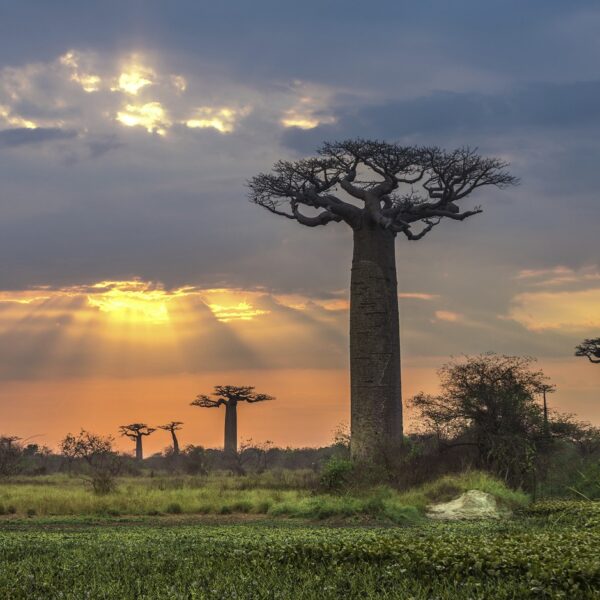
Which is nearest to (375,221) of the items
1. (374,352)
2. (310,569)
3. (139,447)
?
(374,352)

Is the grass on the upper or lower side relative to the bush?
lower

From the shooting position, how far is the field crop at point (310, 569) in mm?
7406

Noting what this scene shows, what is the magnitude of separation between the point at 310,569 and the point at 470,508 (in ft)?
33.7

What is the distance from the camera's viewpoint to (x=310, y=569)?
856cm

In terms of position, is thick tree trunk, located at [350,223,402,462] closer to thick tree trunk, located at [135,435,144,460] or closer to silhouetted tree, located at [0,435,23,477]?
silhouetted tree, located at [0,435,23,477]

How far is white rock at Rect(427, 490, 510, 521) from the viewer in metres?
17.6

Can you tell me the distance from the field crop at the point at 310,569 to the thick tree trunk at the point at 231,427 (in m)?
41.9

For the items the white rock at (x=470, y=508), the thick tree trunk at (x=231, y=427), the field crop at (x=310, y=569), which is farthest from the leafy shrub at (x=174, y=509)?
the thick tree trunk at (x=231, y=427)

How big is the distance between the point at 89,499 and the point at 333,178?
1261cm

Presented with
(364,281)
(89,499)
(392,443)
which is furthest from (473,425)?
(89,499)

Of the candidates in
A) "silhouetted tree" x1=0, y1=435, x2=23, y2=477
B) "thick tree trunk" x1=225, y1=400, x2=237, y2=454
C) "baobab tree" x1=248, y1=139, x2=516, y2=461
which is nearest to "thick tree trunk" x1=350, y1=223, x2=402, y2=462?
"baobab tree" x1=248, y1=139, x2=516, y2=461

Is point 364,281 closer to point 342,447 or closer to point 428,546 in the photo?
point 342,447

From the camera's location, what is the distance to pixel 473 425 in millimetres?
24250

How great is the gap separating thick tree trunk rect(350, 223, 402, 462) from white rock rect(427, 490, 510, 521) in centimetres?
557
